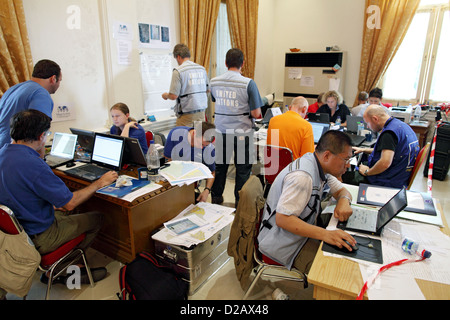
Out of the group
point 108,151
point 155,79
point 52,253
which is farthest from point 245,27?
point 52,253

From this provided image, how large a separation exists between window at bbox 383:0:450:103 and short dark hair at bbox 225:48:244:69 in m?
3.92

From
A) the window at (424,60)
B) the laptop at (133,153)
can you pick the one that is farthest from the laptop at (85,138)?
the window at (424,60)

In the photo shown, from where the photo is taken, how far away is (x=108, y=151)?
2453 millimetres

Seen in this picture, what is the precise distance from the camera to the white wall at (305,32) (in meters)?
5.71

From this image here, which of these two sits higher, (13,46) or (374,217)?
(13,46)

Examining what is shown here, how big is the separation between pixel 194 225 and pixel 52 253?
909mm

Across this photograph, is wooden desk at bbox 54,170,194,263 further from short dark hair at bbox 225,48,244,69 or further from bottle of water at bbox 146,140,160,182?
short dark hair at bbox 225,48,244,69

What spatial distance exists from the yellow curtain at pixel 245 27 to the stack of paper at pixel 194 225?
12.9 feet

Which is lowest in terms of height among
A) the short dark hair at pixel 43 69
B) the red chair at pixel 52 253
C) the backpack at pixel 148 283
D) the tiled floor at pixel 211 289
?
the tiled floor at pixel 211 289

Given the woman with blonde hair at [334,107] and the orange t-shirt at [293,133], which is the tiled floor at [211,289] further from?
the woman with blonde hair at [334,107]

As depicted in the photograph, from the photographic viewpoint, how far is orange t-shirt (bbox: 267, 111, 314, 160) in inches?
114

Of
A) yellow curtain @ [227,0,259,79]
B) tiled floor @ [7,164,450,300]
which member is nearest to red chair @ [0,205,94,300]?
tiled floor @ [7,164,450,300]

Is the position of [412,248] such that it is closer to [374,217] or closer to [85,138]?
[374,217]
